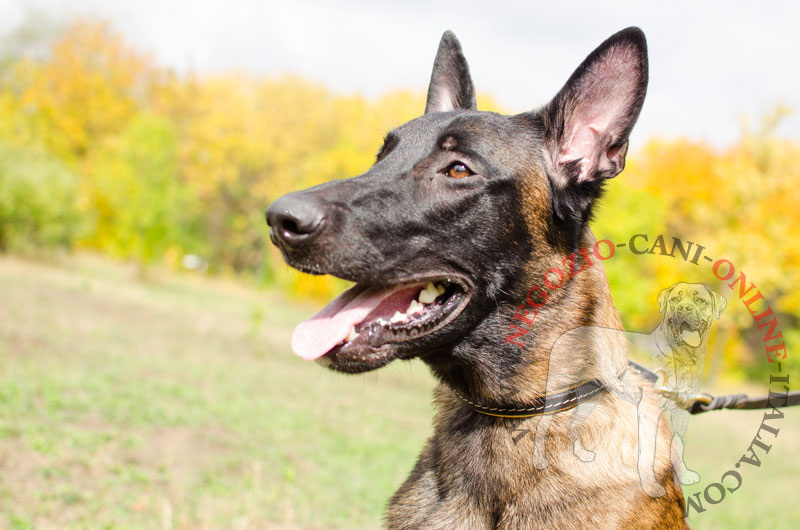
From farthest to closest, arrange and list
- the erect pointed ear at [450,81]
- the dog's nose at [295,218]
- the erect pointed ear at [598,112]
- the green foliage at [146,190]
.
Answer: the green foliage at [146,190]
the erect pointed ear at [450,81]
the erect pointed ear at [598,112]
the dog's nose at [295,218]

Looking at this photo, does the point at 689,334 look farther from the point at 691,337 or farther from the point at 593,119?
the point at 593,119

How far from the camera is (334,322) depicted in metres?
2.53

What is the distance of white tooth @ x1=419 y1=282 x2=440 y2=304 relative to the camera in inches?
103

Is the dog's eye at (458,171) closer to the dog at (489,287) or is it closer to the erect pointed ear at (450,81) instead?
the dog at (489,287)

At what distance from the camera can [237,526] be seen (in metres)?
4.57

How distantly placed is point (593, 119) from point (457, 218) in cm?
83

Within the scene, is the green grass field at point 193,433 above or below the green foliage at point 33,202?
above

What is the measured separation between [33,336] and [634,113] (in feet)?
33.1

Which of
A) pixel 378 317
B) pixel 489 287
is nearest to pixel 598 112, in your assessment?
pixel 489 287

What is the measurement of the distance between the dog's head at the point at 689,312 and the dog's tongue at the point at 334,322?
1266 mm

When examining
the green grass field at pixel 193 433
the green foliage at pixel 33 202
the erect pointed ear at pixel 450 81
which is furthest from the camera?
the green foliage at pixel 33 202

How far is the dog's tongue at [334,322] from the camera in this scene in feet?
8.11

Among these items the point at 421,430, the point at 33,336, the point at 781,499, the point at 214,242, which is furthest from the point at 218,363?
the point at 214,242

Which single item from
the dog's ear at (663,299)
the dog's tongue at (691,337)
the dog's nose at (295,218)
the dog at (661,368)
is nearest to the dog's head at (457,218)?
the dog's nose at (295,218)
